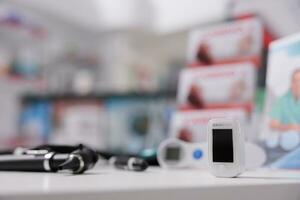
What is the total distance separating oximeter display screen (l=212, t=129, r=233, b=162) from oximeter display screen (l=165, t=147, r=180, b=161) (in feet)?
0.69

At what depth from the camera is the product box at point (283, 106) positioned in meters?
0.64

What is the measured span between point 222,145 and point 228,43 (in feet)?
1.38

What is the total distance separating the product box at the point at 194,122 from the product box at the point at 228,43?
12cm

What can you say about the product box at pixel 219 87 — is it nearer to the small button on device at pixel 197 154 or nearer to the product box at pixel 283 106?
the product box at pixel 283 106

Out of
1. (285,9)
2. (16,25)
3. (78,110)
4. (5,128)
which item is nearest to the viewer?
(285,9)

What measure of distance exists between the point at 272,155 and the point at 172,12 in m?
1.97

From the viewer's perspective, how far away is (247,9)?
89cm

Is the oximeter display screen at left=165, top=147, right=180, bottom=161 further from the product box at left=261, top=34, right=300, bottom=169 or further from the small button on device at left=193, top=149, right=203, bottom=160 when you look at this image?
the product box at left=261, top=34, right=300, bottom=169

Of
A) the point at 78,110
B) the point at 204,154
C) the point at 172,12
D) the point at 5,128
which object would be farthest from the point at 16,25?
the point at 204,154

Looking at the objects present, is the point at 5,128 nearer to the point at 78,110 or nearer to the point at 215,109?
the point at 78,110

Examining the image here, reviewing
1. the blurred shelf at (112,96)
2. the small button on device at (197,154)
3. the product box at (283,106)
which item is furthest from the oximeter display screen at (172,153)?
the blurred shelf at (112,96)

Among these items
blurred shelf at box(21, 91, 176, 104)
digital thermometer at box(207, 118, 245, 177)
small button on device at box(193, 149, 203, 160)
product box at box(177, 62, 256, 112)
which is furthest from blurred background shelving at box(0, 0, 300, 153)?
A: digital thermometer at box(207, 118, 245, 177)

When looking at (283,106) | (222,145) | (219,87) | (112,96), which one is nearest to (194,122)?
(219,87)

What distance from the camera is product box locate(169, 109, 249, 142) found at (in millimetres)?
798
